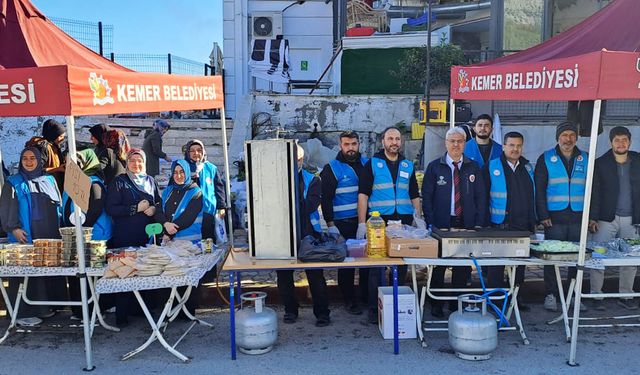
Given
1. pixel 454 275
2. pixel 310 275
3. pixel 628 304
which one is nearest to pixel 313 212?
pixel 310 275

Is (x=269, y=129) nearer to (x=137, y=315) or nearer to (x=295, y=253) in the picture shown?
(x=137, y=315)

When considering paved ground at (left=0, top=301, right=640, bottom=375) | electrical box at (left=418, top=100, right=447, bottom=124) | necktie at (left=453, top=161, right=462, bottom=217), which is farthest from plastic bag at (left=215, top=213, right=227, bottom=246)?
electrical box at (left=418, top=100, right=447, bottom=124)

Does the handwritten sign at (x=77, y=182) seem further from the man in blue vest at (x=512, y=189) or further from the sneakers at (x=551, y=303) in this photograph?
the sneakers at (x=551, y=303)

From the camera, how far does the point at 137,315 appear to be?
5586 millimetres

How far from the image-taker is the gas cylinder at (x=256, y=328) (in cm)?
454

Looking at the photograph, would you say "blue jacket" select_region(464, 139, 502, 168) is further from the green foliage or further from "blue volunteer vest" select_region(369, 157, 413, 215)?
the green foliage

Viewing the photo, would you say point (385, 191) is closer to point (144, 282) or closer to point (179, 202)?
point (179, 202)

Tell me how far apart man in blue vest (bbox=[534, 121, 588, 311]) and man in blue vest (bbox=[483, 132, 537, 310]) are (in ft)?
0.42

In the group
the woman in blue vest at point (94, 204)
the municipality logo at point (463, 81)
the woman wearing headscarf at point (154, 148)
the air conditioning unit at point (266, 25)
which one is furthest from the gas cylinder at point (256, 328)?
the air conditioning unit at point (266, 25)

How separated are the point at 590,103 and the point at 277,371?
4578mm

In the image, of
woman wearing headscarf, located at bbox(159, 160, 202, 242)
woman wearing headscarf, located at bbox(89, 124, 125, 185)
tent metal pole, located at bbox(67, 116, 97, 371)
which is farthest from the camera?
woman wearing headscarf, located at bbox(89, 124, 125, 185)

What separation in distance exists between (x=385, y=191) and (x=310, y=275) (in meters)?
1.06

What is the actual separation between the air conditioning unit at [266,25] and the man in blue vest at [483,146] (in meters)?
12.7

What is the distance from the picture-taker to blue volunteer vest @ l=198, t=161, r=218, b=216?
543 centimetres
